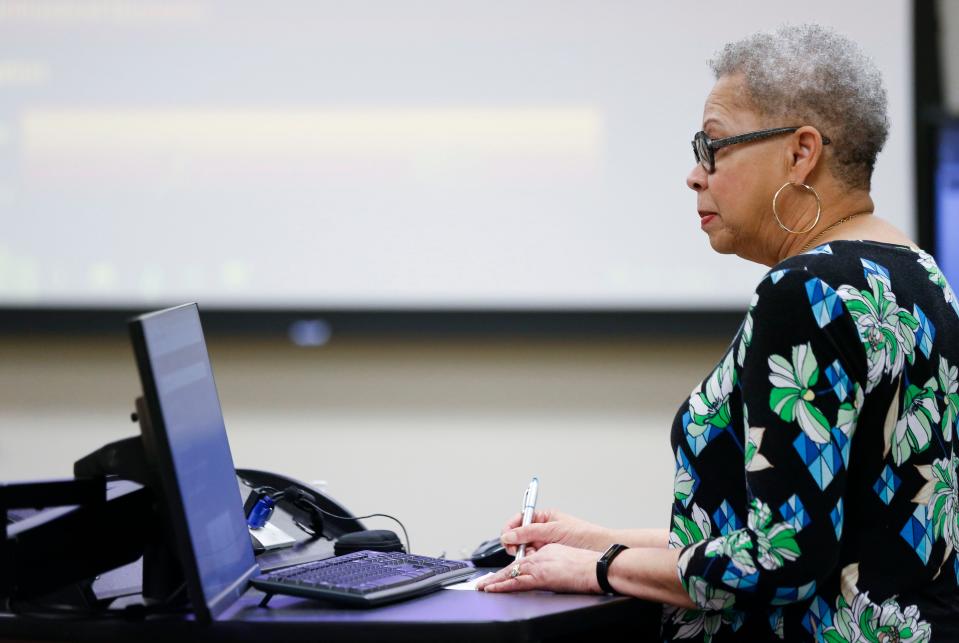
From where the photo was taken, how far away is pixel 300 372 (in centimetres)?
320

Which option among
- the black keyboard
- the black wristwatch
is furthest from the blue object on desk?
the black wristwatch

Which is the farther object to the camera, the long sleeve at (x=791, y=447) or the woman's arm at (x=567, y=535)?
the woman's arm at (x=567, y=535)

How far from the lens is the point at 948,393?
1274 mm

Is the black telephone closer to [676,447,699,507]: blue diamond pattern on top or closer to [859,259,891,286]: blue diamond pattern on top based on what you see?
[676,447,699,507]: blue diamond pattern on top

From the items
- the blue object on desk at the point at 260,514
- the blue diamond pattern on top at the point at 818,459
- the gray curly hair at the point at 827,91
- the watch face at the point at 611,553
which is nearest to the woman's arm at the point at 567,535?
the watch face at the point at 611,553

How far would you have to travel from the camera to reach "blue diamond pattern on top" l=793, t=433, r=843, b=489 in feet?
3.73

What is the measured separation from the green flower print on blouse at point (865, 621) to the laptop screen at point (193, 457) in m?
0.68

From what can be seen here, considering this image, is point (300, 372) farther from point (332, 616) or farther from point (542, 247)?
point (332, 616)

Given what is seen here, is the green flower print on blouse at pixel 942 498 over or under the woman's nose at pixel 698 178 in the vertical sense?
under

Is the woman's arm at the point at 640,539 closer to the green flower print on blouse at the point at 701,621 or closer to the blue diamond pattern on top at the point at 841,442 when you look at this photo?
the green flower print on blouse at the point at 701,621

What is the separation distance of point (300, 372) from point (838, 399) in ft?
7.38

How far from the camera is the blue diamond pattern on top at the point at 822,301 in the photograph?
1162mm

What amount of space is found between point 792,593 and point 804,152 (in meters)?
0.56

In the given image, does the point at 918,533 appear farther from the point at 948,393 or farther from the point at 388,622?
the point at 388,622
